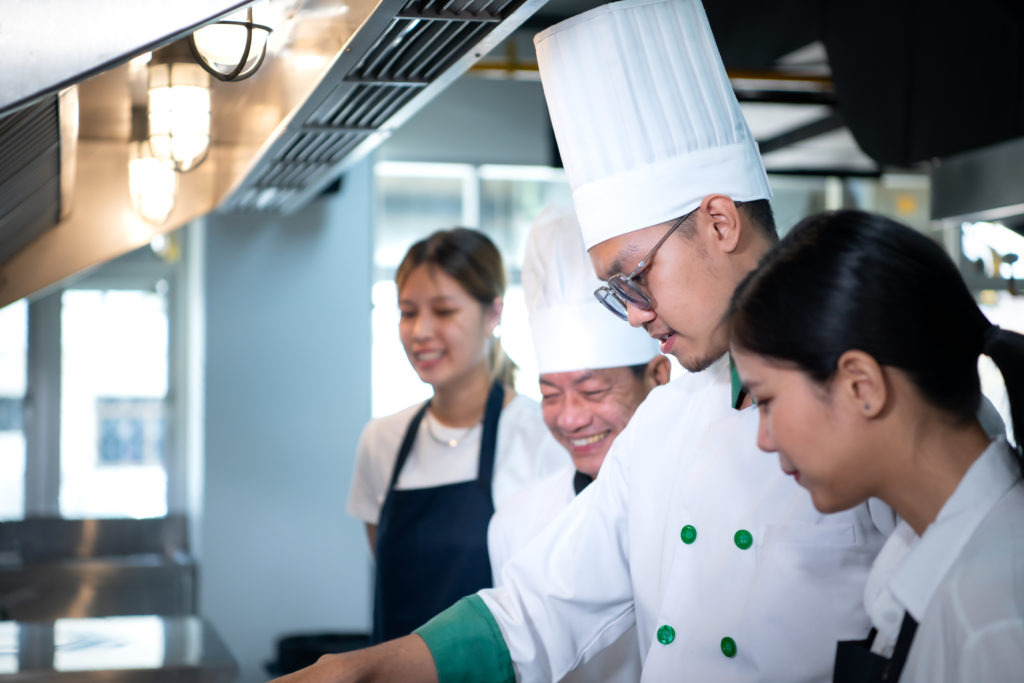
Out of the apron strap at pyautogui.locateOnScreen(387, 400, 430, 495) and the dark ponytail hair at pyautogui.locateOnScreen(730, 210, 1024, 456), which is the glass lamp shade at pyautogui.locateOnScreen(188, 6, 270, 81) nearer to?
the dark ponytail hair at pyautogui.locateOnScreen(730, 210, 1024, 456)

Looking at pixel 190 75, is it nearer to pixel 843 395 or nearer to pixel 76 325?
pixel 843 395

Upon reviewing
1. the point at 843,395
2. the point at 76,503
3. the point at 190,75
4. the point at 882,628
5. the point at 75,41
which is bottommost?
the point at 76,503

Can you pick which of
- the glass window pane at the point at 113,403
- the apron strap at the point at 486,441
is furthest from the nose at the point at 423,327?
the glass window pane at the point at 113,403

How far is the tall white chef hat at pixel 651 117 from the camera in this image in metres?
1.30

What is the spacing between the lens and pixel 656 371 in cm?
186

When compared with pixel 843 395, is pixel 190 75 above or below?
above

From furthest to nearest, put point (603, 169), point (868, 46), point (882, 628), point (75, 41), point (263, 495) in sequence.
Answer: point (263, 495) < point (868, 46) < point (603, 169) < point (882, 628) < point (75, 41)

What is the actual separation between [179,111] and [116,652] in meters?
1.10

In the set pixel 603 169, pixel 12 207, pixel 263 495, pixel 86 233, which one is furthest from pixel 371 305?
pixel 603 169

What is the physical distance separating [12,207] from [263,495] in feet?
7.08

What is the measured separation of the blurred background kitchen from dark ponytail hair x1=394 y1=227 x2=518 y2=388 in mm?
267

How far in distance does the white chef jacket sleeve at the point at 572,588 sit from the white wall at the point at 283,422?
2.46m

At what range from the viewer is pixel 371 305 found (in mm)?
3895

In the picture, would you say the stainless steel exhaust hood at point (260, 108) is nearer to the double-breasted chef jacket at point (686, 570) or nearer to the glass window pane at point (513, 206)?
the double-breasted chef jacket at point (686, 570)
